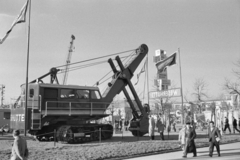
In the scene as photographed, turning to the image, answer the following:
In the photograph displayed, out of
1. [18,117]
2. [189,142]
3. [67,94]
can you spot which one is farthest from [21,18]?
[189,142]

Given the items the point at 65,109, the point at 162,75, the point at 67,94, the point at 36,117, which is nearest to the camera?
the point at 36,117

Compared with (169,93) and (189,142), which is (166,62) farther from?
(189,142)

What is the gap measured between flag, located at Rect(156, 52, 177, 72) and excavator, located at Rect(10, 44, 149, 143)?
3947 millimetres

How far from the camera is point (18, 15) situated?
20.6 m

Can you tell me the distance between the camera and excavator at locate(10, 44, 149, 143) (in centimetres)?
1720

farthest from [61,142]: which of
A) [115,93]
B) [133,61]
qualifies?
[133,61]

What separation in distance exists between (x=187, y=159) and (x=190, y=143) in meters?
0.74

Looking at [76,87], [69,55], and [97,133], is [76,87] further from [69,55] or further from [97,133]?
[69,55]

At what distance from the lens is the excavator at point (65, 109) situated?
17203 mm

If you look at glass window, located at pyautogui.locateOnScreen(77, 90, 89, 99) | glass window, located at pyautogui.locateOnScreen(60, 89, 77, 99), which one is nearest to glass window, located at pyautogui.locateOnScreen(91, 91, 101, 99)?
glass window, located at pyautogui.locateOnScreen(77, 90, 89, 99)

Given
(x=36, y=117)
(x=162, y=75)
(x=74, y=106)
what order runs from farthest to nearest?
(x=162, y=75) → (x=74, y=106) → (x=36, y=117)

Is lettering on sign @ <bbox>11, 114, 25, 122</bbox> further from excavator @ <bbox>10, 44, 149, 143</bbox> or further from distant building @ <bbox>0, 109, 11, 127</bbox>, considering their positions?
distant building @ <bbox>0, 109, 11, 127</bbox>

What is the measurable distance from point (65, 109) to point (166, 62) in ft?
33.0

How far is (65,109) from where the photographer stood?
18016 millimetres
